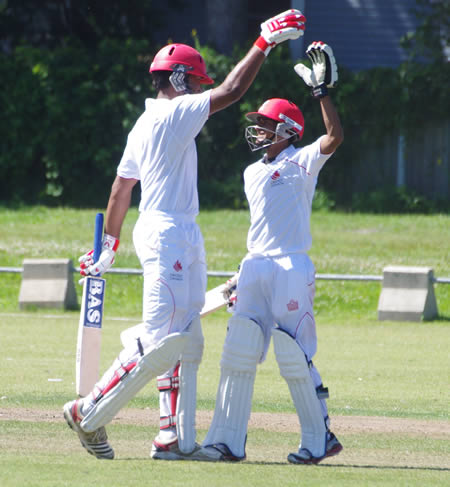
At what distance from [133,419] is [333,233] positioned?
483 inches

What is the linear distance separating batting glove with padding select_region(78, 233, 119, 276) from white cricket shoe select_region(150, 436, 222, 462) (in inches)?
40.7

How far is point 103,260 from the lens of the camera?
6.34 metres

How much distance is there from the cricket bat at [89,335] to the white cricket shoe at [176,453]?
2.00 feet

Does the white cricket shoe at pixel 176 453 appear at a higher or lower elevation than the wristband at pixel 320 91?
lower

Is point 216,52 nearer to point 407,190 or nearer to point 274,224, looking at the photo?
point 407,190

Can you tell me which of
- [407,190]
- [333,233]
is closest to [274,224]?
[333,233]

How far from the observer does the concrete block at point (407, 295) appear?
13.6 meters

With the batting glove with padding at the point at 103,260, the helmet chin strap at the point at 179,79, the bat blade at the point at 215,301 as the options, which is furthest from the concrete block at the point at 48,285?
the helmet chin strap at the point at 179,79

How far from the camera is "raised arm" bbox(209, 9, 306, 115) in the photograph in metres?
5.70

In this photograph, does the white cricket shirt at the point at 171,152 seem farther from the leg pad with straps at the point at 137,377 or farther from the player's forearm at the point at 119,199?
the leg pad with straps at the point at 137,377

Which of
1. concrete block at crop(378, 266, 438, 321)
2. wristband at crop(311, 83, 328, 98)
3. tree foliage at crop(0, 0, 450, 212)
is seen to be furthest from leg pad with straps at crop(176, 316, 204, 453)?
tree foliage at crop(0, 0, 450, 212)

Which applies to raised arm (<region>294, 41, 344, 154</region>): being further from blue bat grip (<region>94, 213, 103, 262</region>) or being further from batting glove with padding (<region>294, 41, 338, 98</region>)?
blue bat grip (<region>94, 213, 103, 262</region>)

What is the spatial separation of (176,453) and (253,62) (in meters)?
2.12

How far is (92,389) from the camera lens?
6316mm
